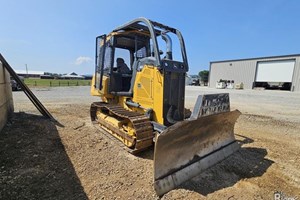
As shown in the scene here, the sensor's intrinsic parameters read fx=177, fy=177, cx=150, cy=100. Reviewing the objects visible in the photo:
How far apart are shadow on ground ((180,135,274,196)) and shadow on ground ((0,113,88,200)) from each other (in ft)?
5.79

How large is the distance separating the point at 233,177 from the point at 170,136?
1383 mm

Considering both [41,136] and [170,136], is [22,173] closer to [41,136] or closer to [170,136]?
[41,136]

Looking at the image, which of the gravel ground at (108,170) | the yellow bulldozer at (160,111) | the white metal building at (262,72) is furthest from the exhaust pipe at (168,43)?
the white metal building at (262,72)

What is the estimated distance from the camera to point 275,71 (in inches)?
1204

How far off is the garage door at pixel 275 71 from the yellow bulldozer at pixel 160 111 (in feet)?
108

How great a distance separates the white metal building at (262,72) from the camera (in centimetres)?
2870

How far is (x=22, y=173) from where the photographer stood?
298cm

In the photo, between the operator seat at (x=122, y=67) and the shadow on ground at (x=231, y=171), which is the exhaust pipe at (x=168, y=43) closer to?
the operator seat at (x=122, y=67)

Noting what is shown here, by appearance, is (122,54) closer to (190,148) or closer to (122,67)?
(122,67)

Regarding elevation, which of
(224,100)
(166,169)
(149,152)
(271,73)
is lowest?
(149,152)

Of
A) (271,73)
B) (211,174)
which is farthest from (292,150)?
(271,73)

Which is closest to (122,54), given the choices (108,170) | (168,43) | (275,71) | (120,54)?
(120,54)

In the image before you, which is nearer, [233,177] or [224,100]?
[233,177]

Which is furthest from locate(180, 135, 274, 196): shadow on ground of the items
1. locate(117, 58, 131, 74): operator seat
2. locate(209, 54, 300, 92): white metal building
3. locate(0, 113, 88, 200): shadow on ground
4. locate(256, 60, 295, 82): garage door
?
locate(256, 60, 295, 82): garage door
